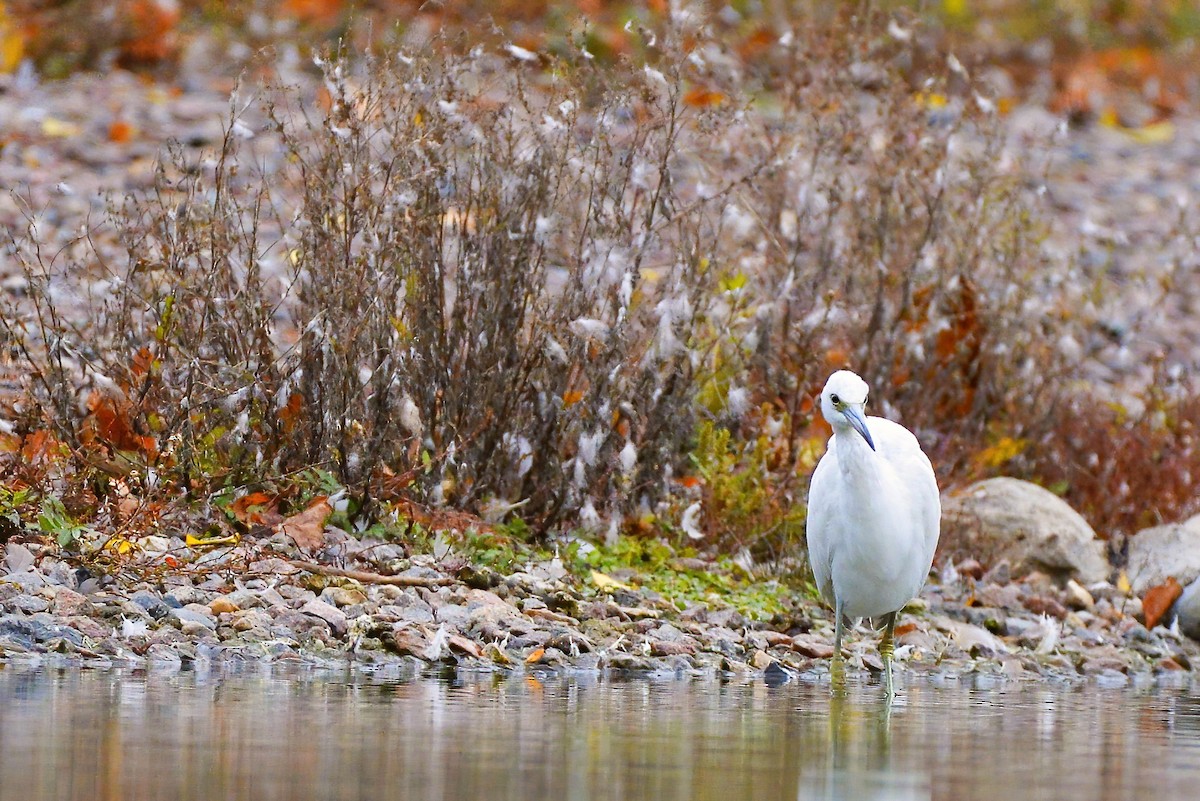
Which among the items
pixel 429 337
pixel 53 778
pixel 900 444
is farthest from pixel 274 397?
pixel 53 778

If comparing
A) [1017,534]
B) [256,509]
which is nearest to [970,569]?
[1017,534]

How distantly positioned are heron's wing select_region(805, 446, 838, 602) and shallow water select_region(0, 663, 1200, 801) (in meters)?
0.84

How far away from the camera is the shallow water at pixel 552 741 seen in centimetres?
399

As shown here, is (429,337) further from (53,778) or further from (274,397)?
(53,778)

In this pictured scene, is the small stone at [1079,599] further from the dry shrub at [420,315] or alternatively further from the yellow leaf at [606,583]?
the yellow leaf at [606,583]

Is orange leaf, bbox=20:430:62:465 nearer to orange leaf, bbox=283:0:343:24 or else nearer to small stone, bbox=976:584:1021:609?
small stone, bbox=976:584:1021:609

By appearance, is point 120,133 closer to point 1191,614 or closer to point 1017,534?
point 1017,534

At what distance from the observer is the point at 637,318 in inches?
326

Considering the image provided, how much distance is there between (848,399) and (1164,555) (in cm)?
373

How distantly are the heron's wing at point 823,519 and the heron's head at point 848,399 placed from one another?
0.49 metres

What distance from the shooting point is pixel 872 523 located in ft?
22.8

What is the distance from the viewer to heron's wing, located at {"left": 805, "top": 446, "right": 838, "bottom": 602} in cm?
714

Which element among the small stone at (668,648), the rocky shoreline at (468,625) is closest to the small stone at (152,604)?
the rocky shoreline at (468,625)

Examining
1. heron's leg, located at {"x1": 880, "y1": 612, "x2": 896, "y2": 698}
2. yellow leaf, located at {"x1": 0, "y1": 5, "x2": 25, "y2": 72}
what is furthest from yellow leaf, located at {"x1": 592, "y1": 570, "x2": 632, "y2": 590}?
yellow leaf, located at {"x1": 0, "y1": 5, "x2": 25, "y2": 72}
